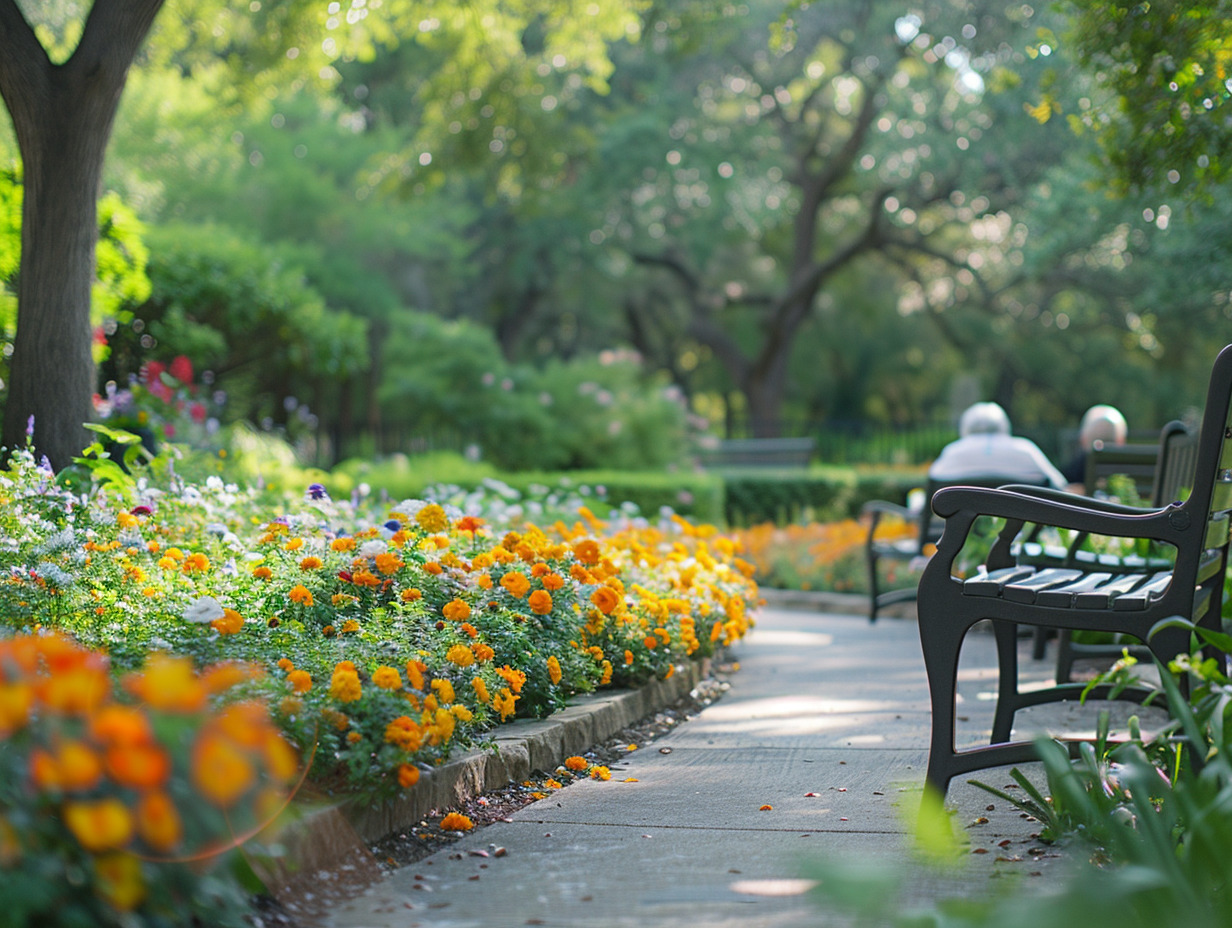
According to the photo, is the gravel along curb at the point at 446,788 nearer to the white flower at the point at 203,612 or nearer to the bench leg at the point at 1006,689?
the white flower at the point at 203,612

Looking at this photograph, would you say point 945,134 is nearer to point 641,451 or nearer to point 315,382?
point 641,451

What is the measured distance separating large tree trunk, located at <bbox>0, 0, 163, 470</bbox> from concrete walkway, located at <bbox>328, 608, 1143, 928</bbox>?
3359 mm

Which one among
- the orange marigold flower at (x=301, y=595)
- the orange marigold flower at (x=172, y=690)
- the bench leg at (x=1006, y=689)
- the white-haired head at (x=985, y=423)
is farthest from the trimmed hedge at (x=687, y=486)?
the orange marigold flower at (x=172, y=690)

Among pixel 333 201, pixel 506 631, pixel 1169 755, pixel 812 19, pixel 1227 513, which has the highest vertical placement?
pixel 812 19

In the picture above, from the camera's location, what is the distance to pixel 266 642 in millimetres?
2994

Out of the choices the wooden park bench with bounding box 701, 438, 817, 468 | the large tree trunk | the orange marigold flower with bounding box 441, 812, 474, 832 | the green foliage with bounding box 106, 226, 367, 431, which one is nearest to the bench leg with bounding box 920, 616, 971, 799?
the orange marigold flower with bounding box 441, 812, 474, 832

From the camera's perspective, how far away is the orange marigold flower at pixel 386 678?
2.60m

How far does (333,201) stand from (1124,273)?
13783mm

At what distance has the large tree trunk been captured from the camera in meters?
4.96

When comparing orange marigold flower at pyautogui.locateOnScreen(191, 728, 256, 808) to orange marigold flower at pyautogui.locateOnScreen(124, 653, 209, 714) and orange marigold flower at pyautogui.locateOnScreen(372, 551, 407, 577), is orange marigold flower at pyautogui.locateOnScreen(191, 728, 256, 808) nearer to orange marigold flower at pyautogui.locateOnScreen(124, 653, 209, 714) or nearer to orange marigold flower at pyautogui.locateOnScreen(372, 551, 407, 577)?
orange marigold flower at pyautogui.locateOnScreen(124, 653, 209, 714)

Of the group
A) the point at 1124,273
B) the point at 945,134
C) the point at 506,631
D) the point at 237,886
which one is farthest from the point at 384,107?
the point at 237,886

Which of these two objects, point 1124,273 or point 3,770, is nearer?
point 3,770

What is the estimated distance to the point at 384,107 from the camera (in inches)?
907

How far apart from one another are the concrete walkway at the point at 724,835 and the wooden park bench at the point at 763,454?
1186 centimetres
